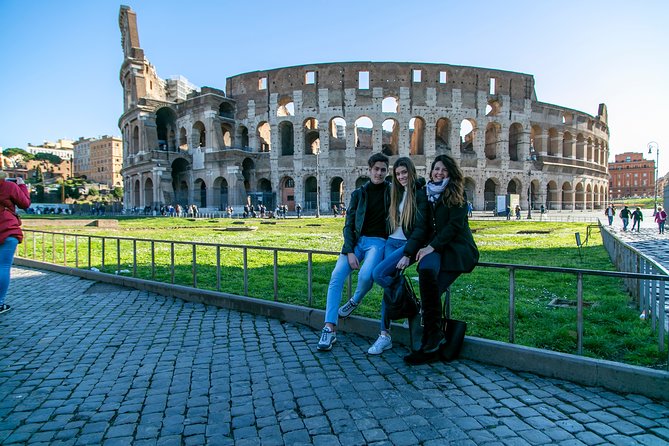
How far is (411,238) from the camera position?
3854 millimetres

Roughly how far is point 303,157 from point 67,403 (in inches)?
1592

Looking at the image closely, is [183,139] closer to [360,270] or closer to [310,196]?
[310,196]

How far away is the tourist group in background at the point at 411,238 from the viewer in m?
3.80

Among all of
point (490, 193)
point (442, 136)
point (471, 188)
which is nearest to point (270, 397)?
point (471, 188)

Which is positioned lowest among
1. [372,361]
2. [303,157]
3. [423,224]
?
[372,361]

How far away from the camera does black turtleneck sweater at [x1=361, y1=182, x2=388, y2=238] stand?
441cm

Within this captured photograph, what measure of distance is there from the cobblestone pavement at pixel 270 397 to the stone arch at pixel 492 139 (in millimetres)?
44759

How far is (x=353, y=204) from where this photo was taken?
453cm

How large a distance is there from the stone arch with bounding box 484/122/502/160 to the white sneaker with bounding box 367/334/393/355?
44.6m

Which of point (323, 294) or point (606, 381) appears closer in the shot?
point (606, 381)

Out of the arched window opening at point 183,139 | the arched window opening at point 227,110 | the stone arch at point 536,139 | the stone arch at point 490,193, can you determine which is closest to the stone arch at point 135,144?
the arched window opening at point 183,139

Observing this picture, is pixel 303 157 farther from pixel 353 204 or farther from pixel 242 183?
pixel 353 204

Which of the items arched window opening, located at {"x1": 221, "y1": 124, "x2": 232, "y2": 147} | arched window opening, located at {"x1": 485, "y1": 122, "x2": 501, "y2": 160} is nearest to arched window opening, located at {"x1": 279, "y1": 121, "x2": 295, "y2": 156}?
arched window opening, located at {"x1": 221, "y1": 124, "x2": 232, "y2": 147}

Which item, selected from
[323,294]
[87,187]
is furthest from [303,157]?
[87,187]
